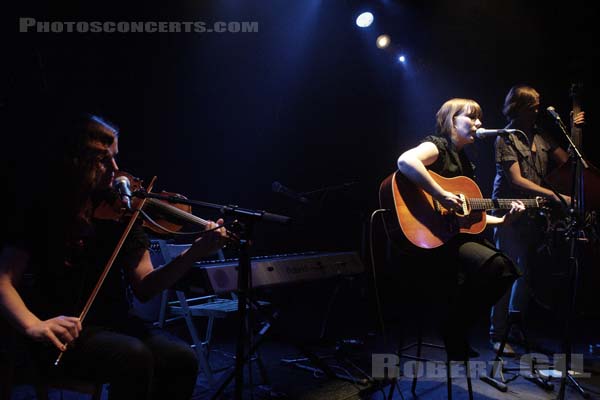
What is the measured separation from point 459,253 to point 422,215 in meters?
0.31

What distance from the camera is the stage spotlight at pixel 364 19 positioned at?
461 cm

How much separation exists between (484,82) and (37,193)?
4.92 metres

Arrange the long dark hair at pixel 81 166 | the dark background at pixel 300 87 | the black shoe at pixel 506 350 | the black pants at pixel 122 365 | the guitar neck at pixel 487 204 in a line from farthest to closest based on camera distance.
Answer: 1. the dark background at pixel 300 87
2. the black shoe at pixel 506 350
3. the guitar neck at pixel 487 204
4. the long dark hair at pixel 81 166
5. the black pants at pixel 122 365

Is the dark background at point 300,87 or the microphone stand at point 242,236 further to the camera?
the dark background at point 300,87

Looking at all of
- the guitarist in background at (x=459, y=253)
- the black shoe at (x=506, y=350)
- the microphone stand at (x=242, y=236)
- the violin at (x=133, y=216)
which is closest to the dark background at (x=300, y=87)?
the guitarist in background at (x=459, y=253)

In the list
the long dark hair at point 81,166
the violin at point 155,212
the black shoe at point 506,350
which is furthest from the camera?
the black shoe at point 506,350

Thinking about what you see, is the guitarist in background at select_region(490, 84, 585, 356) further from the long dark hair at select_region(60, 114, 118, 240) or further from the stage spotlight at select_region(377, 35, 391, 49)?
the long dark hair at select_region(60, 114, 118, 240)

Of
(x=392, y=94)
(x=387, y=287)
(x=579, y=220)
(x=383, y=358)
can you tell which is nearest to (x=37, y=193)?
(x=383, y=358)

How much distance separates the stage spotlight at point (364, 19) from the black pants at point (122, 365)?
4092 mm

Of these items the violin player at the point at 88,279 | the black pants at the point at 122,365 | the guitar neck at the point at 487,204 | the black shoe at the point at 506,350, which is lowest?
the black shoe at the point at 506,350

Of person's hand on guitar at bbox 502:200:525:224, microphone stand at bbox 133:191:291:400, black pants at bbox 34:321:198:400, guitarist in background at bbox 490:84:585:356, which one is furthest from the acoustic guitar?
black pants at bbox 34:321:198:400

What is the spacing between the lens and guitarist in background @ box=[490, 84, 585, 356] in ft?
10.8

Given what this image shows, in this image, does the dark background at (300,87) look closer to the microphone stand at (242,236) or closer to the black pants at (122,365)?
the microphone stand at (242,236)

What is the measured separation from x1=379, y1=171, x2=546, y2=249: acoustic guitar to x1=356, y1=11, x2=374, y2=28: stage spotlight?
2634 mm
